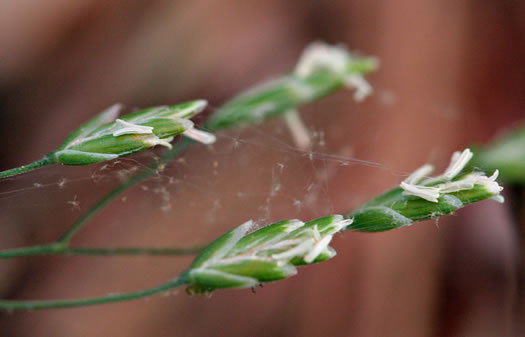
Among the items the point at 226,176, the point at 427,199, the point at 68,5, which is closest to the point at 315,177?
the point at 226,176

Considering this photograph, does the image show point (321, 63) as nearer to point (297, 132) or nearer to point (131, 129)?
point (297, 132)

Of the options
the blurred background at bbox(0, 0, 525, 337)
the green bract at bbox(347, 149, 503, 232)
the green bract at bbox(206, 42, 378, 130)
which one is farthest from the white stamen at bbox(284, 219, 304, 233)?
the blurred background at bbox(0, 0, 525, 337)

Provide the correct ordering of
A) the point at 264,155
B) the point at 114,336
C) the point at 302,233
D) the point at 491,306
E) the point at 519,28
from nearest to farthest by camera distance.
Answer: the point at 302,233 → the point at 264,155 → the point at 114,336 → the point at 491,306 → the point at 519,28

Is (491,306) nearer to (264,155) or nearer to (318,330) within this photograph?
(318,330)

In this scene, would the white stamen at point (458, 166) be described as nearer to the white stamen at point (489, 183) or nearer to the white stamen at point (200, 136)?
the white stamen at point (489, 183)

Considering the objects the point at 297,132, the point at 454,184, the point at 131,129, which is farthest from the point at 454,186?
the point at 297,132

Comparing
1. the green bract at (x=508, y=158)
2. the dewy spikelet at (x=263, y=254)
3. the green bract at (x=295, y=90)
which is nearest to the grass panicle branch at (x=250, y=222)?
the dewy spikelet at (x=263, y=254)

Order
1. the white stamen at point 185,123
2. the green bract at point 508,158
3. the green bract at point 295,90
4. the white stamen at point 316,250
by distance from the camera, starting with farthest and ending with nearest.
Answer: the green bract at point 508,158 → the green bract at point 295,90 → the white stamen at point 185,123 → the white stamen at point 316,250
